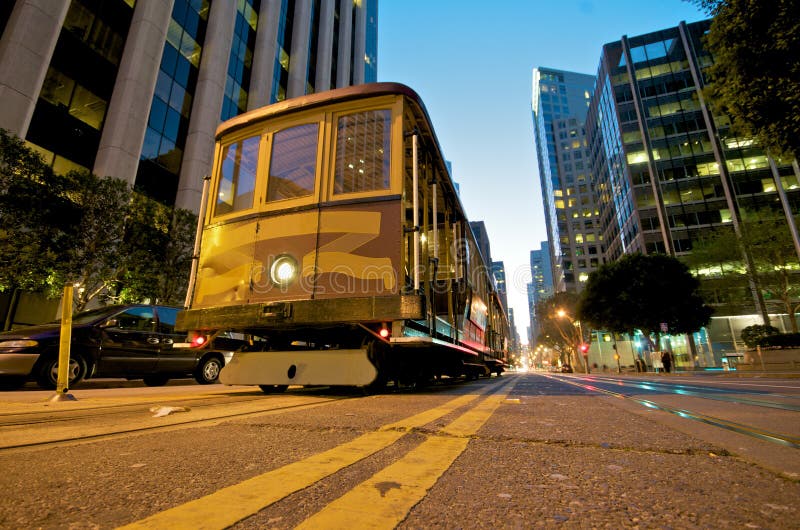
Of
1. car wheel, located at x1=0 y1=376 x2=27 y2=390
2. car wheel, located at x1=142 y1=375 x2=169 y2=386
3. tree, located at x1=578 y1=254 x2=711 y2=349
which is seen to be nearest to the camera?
car wheel, located at x1=0 y1=376 x2=27 y2=390

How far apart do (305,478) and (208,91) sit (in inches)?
1007

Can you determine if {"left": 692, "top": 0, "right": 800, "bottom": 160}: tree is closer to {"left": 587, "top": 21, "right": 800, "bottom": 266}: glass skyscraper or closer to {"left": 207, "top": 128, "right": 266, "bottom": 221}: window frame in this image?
{"left": 207, "top": 128, "right": 266, "bottom": 221}: window frame

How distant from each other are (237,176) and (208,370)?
198 inches

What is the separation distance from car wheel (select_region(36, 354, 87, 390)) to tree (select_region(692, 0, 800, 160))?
15585mm

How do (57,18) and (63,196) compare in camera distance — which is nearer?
(63,196)

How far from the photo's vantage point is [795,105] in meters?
8.41

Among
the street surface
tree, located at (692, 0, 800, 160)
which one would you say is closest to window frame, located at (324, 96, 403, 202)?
the street surface

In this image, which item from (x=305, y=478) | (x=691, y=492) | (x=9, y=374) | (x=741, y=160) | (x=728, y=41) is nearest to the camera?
(x=691, y=492)

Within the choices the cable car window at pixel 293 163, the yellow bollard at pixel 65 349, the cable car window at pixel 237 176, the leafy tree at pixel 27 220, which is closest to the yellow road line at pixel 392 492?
the cable car window at pixel 293 163

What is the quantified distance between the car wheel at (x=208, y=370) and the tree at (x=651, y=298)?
29.2m

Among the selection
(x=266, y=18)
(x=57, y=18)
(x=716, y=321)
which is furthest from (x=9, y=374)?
(x=716, y=321)

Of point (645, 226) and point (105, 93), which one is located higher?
point (645, 226)

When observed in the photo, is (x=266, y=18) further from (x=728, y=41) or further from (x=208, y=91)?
(x=728, y=41)

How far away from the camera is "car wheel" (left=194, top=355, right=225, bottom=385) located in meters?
7.86
